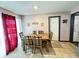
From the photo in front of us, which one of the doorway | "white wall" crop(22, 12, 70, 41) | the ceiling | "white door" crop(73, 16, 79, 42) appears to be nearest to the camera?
the ceiling

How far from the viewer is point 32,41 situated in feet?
12.8

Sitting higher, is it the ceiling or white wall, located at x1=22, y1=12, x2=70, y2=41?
the ceiling

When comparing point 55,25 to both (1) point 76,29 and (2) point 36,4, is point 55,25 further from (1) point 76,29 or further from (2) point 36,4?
(2) point 36,4

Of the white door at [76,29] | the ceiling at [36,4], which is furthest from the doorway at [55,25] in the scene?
the ceiling at [36,4]

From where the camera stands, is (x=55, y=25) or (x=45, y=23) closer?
(x=55, y=25)

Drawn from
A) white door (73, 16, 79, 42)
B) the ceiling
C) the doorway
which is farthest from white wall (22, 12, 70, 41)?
the ceiling

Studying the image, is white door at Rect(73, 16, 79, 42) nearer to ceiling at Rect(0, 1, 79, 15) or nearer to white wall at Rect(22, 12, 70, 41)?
white wall at Rect(22, 12, 70, 41)

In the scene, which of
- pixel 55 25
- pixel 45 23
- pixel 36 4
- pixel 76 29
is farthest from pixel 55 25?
pixel 36 4

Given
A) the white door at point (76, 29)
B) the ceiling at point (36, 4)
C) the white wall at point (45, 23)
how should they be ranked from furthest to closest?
the white wall at point (45, 23), the white door at point (76, 29), the ceiling at point (36, 4)

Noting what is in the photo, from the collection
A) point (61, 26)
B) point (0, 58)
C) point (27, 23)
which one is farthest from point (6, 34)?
point (61, 26)

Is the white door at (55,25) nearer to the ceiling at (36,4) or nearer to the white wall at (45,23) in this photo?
the white wall at (45,23)

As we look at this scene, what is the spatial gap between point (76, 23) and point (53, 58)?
2832 millimetres

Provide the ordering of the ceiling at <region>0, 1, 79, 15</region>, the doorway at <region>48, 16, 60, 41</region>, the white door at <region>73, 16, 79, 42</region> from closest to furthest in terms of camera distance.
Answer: the ceiling at <region>0, 1, 79, 15</region> < the white door at <region>73, 16, 79, 42</region> < the doorway at <region>48, 16, 60, 41</region>

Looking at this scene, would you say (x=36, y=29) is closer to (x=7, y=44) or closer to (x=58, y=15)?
(x=58, y=15)
